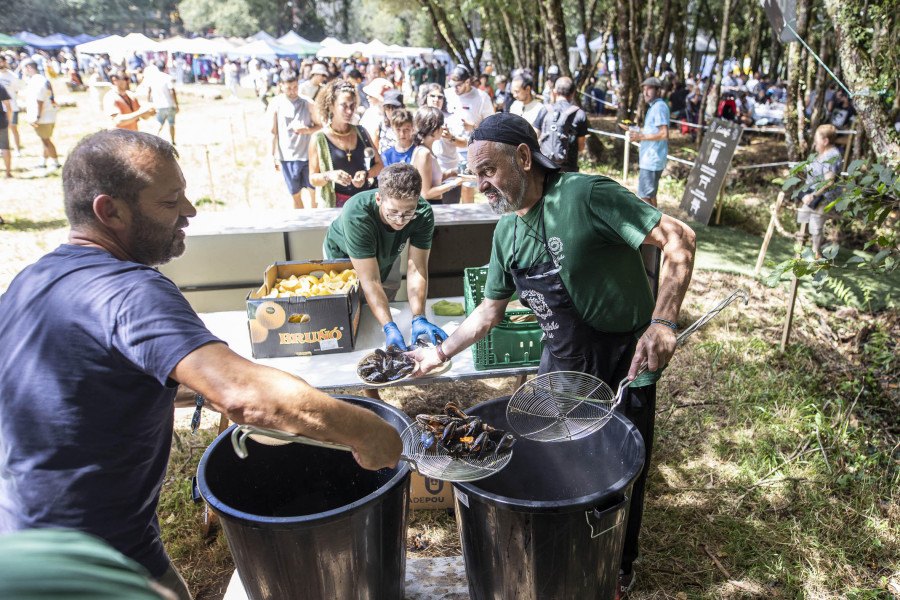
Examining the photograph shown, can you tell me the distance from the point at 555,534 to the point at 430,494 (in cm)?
184

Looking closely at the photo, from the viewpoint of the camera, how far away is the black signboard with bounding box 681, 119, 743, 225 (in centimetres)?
921

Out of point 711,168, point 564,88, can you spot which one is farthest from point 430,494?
point 711,168

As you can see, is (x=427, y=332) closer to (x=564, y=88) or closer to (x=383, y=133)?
(x=383, y=133)

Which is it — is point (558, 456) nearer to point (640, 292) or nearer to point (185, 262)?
point (640, 292)

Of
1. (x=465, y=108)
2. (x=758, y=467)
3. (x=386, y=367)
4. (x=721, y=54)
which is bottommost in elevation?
(x=758, y=467)

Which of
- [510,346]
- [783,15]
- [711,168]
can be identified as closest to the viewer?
[510,346]

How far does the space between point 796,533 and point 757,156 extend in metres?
13.0

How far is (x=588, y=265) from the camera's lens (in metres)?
2.63

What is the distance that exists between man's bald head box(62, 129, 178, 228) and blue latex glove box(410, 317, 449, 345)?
89.5 inches

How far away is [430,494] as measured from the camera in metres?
3.96

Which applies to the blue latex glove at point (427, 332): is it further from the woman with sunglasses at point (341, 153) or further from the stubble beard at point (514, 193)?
the woman with sunglasses at point (341, 153)

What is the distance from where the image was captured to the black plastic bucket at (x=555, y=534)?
2.21 m

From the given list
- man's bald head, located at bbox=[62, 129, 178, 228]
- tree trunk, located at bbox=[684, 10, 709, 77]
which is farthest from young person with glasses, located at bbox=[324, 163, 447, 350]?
tree trunk, located at bbox=[684, 10, 709, 77]

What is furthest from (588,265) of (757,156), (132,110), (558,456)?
(757,156)
